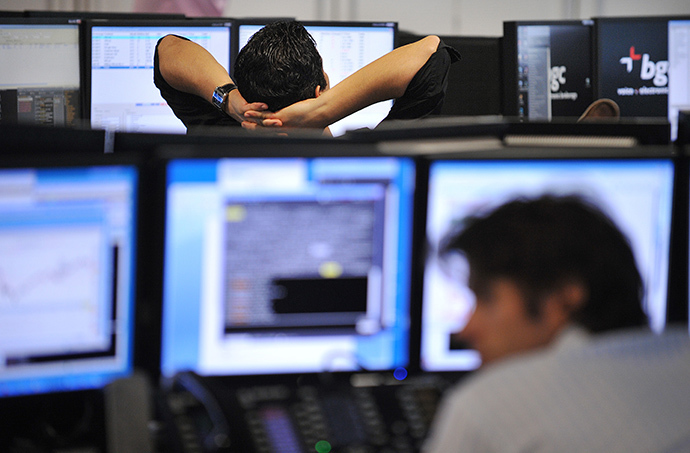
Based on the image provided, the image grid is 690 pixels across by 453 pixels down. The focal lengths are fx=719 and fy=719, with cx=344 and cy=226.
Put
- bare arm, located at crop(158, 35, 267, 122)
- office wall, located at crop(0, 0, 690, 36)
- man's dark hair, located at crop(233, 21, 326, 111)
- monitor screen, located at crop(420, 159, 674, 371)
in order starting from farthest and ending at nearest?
office wall, located at crop(0, 0, 690, 36) → bare arm, located at crop(158, 35, 267, 122) → man's dark hair, located at crop(233, 21, 326, 111) → monitor screen, located at crop(420, 159, 674, 371)

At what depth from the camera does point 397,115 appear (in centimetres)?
211

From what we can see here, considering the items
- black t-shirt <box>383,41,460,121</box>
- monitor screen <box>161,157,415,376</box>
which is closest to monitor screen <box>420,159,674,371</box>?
monitor screen <box>161,157,415,376</box>

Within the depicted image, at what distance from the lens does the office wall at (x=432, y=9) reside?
508 centimetres

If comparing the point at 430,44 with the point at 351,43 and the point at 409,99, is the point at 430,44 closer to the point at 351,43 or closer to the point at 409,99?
the point at 409,99

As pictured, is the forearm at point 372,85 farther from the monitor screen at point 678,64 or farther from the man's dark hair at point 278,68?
the monitor screen at point 678,64

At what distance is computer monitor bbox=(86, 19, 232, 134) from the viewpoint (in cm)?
295

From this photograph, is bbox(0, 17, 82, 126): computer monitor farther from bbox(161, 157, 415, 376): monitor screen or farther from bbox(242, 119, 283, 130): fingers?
bbox(161, 157, 415, 376): monitor screen

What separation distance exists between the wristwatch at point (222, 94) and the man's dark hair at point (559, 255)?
1.15 m

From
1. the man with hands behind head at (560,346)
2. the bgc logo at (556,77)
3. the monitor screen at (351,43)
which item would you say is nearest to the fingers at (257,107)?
the man with hands behind head at (560,346)

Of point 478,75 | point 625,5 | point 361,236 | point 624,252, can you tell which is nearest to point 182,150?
point 361,236

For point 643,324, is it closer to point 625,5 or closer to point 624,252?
point 624,252

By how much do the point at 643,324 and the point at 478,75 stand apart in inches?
95.8

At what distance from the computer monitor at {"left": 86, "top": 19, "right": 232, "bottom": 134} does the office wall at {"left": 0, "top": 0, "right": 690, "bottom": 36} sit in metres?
2.21

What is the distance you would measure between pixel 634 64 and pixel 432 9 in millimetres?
2338
